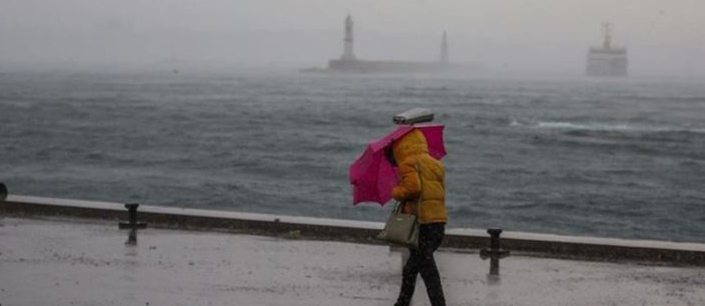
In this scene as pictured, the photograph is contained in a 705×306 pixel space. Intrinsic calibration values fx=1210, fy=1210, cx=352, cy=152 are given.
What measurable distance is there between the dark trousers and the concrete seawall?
370 centimetres

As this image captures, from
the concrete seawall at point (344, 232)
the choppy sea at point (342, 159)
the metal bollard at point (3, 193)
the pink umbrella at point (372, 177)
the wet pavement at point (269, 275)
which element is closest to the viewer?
the pink umbrella at point (372, 177)

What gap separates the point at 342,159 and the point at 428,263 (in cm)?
4754

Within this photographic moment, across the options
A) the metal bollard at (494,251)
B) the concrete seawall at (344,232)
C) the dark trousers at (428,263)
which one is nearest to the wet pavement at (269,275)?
the metal bollard at (494,251)

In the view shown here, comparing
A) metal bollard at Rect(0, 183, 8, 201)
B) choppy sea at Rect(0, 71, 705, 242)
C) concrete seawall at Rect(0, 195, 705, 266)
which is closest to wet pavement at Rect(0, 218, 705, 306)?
concrete seawall at Rect(0, 195, 705, 266)

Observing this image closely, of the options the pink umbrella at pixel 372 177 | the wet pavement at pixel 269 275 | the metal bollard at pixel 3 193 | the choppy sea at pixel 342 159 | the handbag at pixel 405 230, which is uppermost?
the pink umbrella at pixel 372 177

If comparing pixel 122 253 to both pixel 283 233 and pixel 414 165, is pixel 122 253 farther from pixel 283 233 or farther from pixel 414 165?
pixel 414 165

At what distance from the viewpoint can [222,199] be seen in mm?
38125

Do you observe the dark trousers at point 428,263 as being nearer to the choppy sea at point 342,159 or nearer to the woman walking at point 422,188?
the woman walking at point 422,188

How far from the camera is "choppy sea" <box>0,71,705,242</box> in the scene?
3626 centimetres

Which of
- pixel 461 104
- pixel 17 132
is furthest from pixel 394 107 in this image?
pixel 17 132

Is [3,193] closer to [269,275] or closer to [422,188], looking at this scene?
[269,275]

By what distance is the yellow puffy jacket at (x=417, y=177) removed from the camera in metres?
7.86

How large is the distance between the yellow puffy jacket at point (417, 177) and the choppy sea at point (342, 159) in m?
23.3

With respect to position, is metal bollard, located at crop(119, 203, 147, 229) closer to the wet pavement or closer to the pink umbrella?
the wet pavement
